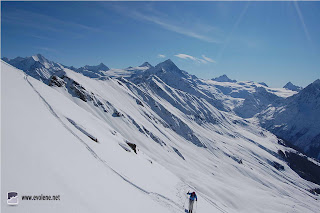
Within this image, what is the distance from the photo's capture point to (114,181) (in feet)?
56.1

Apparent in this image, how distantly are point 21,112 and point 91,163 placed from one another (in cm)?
955

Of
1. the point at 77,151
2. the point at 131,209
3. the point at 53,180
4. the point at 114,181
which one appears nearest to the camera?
the point at 53,180

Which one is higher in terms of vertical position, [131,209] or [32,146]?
[32,146]

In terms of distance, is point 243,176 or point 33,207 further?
point 243,176

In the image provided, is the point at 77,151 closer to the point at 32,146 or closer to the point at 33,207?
the point at 32,146

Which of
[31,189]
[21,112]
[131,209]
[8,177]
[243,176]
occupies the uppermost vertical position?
[21,112]

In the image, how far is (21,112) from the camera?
21.1 meters

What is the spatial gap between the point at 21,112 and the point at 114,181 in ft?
40.0

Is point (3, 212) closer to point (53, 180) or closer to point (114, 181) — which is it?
point (53, 180)

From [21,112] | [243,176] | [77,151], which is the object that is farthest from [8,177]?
[243,176]

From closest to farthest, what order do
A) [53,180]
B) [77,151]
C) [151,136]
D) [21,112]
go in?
[53,180], [77,151], [21,112], [151,136]

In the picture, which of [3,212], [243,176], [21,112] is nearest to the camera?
[3,212]

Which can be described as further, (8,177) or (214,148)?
(214,148)

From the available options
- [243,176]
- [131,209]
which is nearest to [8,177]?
[131,209]
